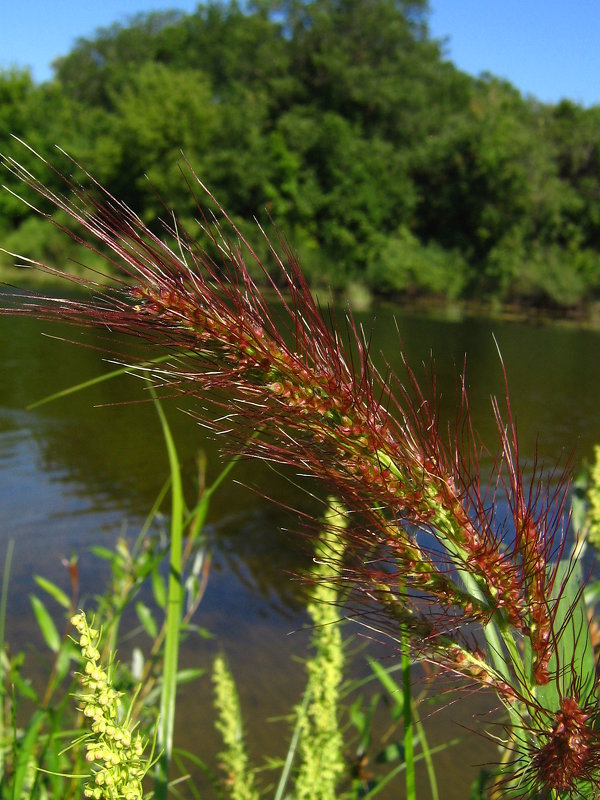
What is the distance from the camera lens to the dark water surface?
3.36m

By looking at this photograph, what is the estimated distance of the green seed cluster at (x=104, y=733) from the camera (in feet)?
1.61

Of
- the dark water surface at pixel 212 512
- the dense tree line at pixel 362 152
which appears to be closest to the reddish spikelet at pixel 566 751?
the dark water surface at pixel 212 512

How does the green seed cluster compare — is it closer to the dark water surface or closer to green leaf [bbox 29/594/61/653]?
the dark water surface

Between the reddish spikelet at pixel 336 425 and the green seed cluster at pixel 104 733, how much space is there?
0.22 meters

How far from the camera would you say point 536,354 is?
17438 millimetres

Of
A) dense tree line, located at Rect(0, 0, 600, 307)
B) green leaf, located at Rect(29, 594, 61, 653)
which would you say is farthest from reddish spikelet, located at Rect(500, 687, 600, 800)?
dense tree line, located at Rect(0, 0, 600, 307)

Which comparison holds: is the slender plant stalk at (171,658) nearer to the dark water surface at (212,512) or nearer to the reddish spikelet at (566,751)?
the dark water surface at (212,512)

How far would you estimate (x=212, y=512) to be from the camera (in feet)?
20.8

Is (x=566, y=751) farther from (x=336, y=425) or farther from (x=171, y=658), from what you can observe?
(x=171, y=658)

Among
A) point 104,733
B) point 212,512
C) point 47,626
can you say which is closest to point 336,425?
point 104,733

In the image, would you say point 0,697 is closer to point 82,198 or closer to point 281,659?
point 82,198

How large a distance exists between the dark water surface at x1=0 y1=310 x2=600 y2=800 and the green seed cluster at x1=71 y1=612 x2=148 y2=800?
0.48 feet

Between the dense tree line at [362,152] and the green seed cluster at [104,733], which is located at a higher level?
the dense tree line at [362,152]

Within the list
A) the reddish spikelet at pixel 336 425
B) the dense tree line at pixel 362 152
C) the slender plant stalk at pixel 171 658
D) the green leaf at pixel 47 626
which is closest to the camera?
the reddish spikelet at pixel 336 425
